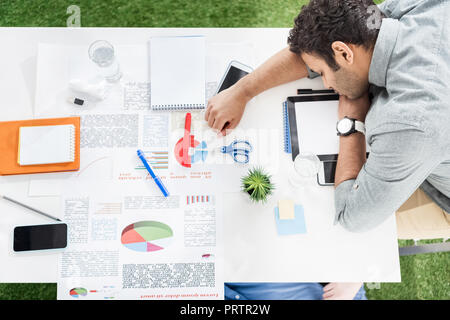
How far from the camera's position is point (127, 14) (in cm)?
175

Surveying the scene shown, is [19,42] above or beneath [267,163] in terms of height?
above

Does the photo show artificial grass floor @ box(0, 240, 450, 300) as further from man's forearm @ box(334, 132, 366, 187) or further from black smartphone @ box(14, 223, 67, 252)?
man's forearm @ box(334, 132, 366, 187)

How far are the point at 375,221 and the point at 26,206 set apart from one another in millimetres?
947

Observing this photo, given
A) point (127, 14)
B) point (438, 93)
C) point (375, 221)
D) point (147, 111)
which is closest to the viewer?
point (438, 93)

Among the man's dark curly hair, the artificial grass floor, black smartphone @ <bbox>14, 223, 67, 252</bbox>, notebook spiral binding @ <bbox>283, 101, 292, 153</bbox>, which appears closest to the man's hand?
notebook spiral binding @ <bbox>283, 101, 292, 153</bbox>

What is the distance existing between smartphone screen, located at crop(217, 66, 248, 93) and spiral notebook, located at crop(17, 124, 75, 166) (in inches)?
17.8

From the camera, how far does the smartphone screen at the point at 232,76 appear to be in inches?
42.4

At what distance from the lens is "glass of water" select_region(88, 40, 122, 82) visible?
1049 mm

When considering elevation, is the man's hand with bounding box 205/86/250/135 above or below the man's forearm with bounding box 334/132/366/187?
above

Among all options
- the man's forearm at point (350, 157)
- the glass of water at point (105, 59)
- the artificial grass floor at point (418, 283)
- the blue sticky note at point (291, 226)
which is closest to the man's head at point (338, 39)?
the man's forearm at point (350, 157)

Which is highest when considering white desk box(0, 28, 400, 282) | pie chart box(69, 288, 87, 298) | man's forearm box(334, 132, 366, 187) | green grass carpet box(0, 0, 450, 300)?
green grass carpet box(0, 0, 450, 300)
